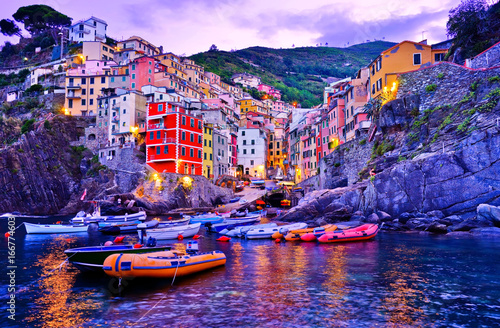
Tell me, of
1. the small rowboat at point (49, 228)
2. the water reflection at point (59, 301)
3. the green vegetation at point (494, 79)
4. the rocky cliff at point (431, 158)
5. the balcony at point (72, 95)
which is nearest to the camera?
the water reflection at point (59, 301)

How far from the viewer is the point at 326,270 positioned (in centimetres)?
1822

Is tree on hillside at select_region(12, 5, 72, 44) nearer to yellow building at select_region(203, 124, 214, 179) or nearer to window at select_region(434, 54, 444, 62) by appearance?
yellow building at select_region(203, 124, 214, 179)

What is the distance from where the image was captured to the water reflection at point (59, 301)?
1165 centimetres

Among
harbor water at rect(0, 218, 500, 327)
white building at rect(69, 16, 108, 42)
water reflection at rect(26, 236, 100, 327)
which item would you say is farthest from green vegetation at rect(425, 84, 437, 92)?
white building at rect(69, 16, 108, 42)

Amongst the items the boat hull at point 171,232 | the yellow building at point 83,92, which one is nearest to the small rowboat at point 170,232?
the boat hull at point 171,232

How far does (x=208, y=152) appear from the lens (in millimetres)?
71500

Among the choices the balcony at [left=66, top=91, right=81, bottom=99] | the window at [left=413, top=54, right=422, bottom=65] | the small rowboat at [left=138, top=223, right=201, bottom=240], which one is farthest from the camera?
the balcony at [left=66, top=91, right=81, bottom=99]

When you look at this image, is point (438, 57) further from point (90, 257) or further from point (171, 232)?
point (90, 257)

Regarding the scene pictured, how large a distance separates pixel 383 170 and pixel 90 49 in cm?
8947

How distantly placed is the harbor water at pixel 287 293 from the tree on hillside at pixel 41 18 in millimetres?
124270

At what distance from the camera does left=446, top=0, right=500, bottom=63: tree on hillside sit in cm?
4506

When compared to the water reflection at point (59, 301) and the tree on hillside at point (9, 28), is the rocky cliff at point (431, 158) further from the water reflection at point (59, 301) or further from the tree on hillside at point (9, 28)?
the tree on hillside at point (9, 28)

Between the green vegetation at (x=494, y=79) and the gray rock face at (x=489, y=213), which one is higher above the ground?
the green vegetation at (x=494, y=79)

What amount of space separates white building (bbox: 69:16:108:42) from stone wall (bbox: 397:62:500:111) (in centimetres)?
9390
